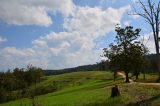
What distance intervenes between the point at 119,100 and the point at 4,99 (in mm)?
Result: 83784

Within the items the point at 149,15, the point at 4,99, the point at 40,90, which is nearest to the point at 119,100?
the point at 149,15

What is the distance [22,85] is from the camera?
465 ft

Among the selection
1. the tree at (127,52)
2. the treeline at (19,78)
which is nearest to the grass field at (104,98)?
the tree at (127,52)

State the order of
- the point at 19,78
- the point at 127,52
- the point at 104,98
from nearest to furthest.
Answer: the point at 104,98 → the point at 127,52 → the point at 19,78

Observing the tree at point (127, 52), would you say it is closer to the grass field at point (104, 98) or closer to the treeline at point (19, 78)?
the grass field at point (104, 98)

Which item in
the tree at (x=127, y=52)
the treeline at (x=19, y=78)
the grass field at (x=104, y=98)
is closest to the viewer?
the grass field at (x=104, y=98)

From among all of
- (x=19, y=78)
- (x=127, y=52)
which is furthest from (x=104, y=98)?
(x=19, y=78)

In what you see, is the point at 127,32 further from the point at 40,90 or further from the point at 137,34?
the point at 40,90

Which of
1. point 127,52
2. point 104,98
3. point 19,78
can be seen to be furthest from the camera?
point 19,78

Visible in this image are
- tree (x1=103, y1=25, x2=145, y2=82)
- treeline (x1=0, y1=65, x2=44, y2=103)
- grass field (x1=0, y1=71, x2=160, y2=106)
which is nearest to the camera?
grass field (x1=0, y1=71, x2=160, y2=106)

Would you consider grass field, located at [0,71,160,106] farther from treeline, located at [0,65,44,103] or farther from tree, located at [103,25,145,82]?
treeline, located at [0,65,44,103]

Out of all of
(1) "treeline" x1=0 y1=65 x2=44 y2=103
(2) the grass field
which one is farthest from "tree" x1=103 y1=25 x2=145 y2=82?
(1) "treeline" x1=0 y1=65 x2=44 y2=103

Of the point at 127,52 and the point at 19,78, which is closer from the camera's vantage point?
the point at 127,52

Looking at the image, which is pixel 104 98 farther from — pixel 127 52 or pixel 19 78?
pixel 19 78
